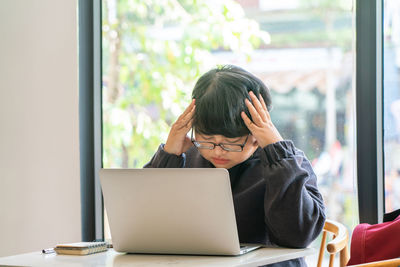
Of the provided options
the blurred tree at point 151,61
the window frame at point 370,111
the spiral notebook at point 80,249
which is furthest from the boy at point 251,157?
the blurred tree at point 151,61

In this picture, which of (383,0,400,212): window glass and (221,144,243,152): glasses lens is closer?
(221,144,243,152): glasses lens

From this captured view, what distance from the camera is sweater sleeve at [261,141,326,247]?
4.81 ft

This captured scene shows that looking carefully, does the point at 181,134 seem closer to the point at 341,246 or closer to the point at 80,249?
the point at 80,249

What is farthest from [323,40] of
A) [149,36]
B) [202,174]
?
[202,174]

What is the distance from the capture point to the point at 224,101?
5.23 feet

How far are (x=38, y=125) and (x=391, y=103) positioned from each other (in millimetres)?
1560

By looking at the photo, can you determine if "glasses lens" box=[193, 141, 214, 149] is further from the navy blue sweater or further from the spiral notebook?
the spiral notebook

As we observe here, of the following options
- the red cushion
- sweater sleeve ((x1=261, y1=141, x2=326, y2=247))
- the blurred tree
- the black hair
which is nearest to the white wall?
the blurred tree

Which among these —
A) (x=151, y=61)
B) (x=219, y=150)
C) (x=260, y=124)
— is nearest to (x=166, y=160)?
(x=219, y=150)

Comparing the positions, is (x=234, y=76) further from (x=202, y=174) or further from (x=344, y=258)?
(x=344, y=258)

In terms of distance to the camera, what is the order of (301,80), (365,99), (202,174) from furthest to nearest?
(301,80), (365,99), (202,174)

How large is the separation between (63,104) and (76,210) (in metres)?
0.49

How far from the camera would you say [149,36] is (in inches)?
108

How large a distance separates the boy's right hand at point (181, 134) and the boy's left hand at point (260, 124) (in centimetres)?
18
